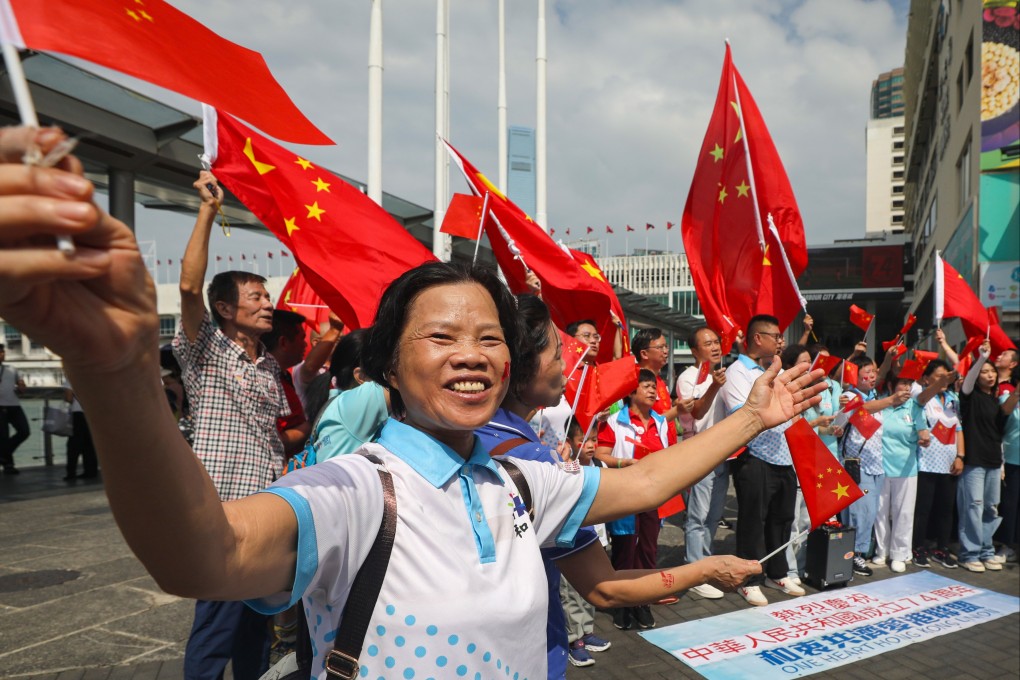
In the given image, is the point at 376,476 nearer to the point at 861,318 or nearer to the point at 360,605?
the point at 360,605

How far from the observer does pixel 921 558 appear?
21.3 feet

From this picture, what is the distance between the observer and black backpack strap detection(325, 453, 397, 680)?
1165 millimetres

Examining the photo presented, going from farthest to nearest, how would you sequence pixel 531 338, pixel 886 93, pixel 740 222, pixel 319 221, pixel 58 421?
1. pixel 886 93
2. pixel 58 421
3. pixel 740 222
4. pixel 319 221
5. pixel 531 338

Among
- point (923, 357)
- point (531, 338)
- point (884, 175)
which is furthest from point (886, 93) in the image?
point (531, 338)

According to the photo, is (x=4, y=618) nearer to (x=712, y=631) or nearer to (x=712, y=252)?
(x=712, y=631)

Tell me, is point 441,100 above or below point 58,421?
above

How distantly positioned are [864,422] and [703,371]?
4.52 ft

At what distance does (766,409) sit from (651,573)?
531 mm

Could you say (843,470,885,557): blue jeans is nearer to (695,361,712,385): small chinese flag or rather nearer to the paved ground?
the paved ground

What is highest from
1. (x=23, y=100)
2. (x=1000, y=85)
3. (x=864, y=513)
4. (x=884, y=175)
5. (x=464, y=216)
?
(x=884, y=175)

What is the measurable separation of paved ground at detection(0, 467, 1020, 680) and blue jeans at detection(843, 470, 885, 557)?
27 cm

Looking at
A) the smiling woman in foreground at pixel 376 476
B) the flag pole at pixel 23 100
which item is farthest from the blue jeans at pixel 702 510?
the flag pole at pixel 23 100

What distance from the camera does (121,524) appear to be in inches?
34.2

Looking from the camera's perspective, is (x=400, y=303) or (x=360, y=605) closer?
(x=360, y=605)
